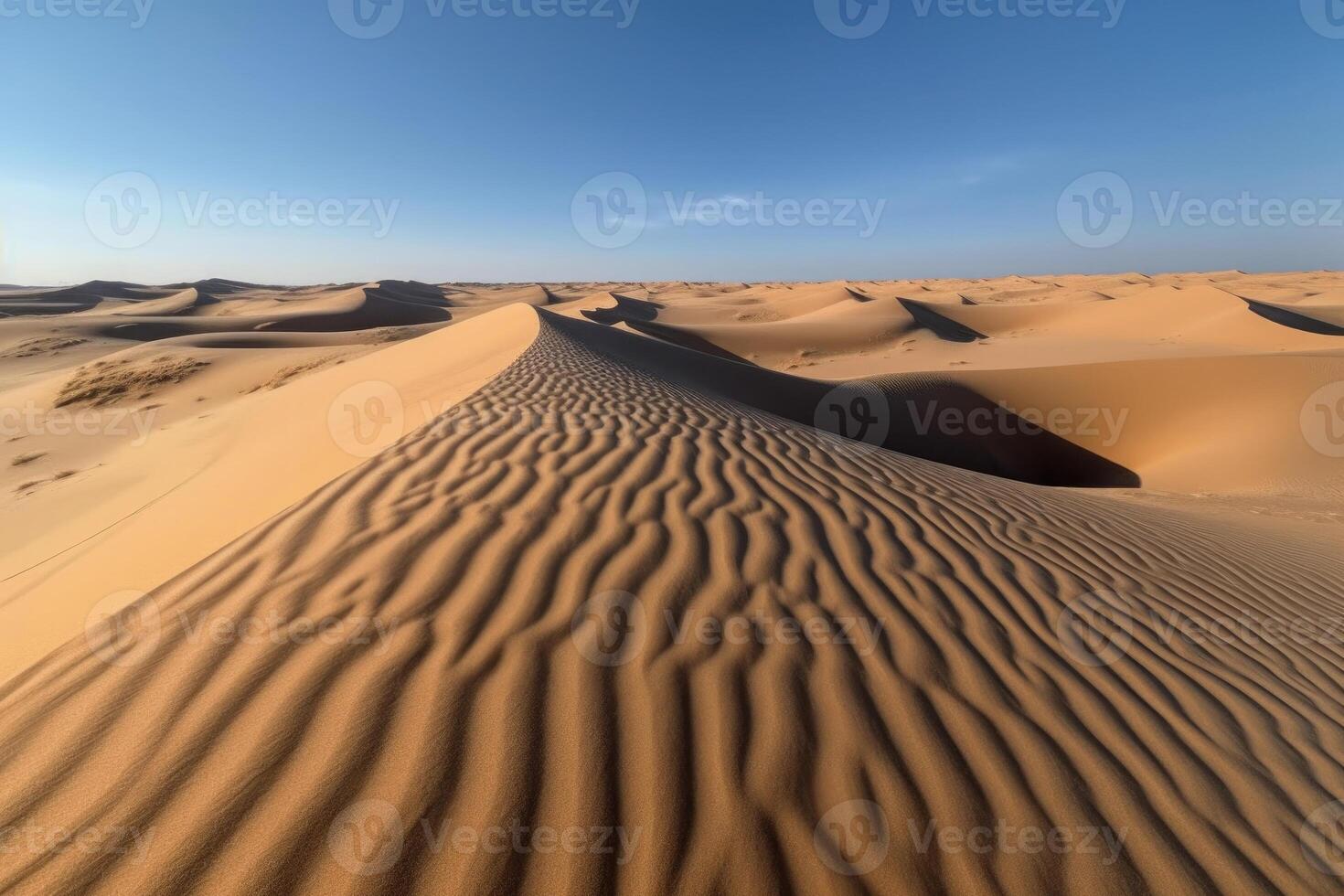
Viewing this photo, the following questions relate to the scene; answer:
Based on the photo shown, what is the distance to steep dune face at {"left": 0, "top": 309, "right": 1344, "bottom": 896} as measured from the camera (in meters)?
1.37

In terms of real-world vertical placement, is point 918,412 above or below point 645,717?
below

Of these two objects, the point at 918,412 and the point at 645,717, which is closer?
the point at 645,717

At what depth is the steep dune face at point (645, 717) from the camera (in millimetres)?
1371

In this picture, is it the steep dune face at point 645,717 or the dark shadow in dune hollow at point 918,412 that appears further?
the dark shadow in dune hollow at point 918,412

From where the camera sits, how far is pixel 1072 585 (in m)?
3.07

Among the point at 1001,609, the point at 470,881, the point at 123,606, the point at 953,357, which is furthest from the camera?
the point at 953,357

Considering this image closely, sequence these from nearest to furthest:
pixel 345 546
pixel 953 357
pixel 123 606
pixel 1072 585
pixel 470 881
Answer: pixel 470 881, pixel 123 606, pixel 345 546, pixel 1072 585, pixel 953 357

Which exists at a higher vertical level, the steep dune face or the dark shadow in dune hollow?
the steep dune face

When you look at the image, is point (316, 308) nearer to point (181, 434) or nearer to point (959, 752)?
point (181, 434)

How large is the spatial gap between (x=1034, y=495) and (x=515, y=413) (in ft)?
15.3

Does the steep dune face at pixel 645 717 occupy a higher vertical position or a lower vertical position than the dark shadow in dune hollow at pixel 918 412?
higher

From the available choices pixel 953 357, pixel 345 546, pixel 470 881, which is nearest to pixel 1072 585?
pixel 470 881

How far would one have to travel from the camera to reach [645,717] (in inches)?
67.3

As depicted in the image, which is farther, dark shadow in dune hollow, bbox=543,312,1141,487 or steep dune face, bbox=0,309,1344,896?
dark shadow in dune hollow, bbox=543,312,1141,487
